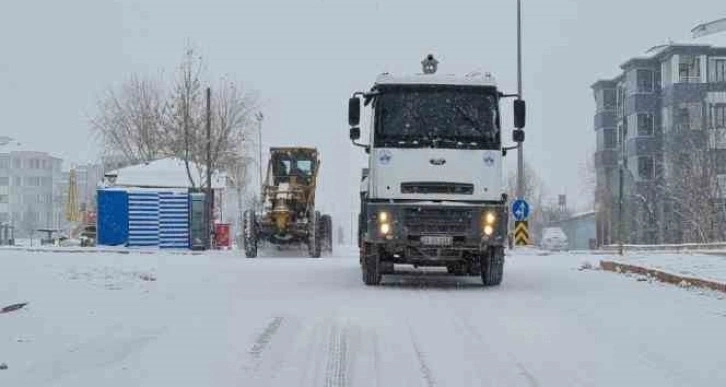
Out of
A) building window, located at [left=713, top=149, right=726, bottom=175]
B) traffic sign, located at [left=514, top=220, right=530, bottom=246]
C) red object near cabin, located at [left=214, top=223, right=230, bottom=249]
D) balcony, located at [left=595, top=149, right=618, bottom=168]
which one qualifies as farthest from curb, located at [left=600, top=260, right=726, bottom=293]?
balcony, located at [left=595, top=149, right=618, bottom=168]

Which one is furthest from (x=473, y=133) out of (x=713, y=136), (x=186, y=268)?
(x=713, y=136)

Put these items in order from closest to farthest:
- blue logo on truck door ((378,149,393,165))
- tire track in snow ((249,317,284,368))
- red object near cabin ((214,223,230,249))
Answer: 1. tire track in snow ((249,317,284,368))
2. blue logo on truck door ((378,149,393,165))
3. red object near cabin ((214,223,230,249))

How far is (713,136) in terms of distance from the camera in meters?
62.3

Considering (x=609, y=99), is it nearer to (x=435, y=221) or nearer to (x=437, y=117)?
(x=437, y=117)

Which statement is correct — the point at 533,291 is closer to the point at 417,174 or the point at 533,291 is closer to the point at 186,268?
the point at 417,174

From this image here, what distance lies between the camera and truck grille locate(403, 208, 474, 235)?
15.4m

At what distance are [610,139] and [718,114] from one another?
47.7 feet

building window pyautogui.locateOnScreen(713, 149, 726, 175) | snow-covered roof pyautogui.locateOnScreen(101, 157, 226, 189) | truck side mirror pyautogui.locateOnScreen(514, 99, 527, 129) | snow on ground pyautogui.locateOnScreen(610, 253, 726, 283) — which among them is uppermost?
building window pyautogui.locateOnScreen(713, 149, 726, 175)

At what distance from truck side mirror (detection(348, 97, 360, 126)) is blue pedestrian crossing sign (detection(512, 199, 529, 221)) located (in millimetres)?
16330

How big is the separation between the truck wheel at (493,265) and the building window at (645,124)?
56410mm

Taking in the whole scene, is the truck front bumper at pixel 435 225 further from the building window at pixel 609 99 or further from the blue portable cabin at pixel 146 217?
the building window at pixel 609 99

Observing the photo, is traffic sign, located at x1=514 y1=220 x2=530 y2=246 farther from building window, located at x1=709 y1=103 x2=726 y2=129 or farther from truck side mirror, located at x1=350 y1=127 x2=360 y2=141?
building window, located at x1=709 y1=103 x2=726 y2=129

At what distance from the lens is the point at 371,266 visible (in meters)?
16.2

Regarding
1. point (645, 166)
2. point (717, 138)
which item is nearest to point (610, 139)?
point (645, 166)
